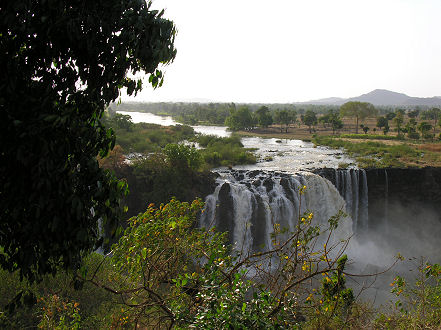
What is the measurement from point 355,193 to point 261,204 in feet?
28.5

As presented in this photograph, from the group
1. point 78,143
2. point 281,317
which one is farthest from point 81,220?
point 281,317

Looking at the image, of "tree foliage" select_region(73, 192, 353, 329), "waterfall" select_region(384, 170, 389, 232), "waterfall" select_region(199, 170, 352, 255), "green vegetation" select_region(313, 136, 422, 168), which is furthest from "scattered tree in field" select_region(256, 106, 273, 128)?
"tree foliage" select_region(73, 192, 353, 329)

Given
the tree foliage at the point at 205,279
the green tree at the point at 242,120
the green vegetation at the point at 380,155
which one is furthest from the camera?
the green tree at the point at 242,120

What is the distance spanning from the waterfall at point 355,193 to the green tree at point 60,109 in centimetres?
2197

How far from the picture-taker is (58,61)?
332 centimetres

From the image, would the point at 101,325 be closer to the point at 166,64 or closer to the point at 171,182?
the point at 166,64

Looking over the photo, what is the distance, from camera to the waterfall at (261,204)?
1898 cm

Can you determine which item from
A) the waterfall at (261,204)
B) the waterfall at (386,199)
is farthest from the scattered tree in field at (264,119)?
the waterfall at (261,204)

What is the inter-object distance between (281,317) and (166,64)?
3476 mm

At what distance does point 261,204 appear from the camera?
19438 mm

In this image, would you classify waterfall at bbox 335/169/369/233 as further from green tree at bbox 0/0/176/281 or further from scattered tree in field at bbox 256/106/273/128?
scattered tree in field at bbox 256/106/273/128

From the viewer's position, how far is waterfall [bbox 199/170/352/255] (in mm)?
18984

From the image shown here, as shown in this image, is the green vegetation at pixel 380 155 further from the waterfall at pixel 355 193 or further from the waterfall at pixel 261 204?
the waterfall at pixel 261 204

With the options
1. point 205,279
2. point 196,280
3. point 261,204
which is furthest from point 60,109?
point 261,204
